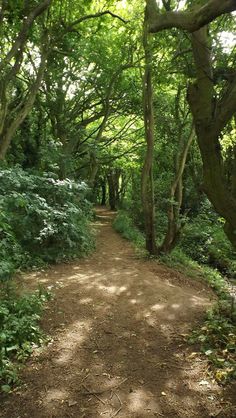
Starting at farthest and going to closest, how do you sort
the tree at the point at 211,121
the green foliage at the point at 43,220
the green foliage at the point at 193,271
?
1. the green foliage at the point at 193,271
2. the green foliage at the point at 43,220
3. the tree at the point at 211,121

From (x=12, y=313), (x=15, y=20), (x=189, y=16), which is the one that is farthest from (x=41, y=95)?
(x=189, y=16)

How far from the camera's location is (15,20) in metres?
8.29

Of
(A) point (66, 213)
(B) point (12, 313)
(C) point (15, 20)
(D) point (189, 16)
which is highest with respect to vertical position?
(C) point (15, 20)

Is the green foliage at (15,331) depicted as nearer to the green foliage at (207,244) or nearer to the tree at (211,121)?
the tree at (211,121)

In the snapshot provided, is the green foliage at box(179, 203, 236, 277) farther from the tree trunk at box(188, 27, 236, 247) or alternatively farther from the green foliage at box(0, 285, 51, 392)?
the green foliage at box(0, 285, 51, 392)

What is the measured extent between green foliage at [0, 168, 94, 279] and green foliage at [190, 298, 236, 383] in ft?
12.2

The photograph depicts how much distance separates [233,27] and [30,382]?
6.96 metres

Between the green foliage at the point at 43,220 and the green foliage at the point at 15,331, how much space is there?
1.90 m

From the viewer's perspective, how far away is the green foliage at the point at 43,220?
7.31m

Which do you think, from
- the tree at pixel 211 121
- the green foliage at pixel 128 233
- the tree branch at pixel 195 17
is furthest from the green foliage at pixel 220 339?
the green foliage at pixel 128 233

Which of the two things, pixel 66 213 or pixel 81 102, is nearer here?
pixel 66 213

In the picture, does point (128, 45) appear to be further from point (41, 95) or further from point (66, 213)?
point (66, 213)

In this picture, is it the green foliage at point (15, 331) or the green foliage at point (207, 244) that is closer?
the green foliage at point (15, 331)

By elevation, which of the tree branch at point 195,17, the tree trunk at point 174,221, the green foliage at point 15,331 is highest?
the tree branch at point 195,17
